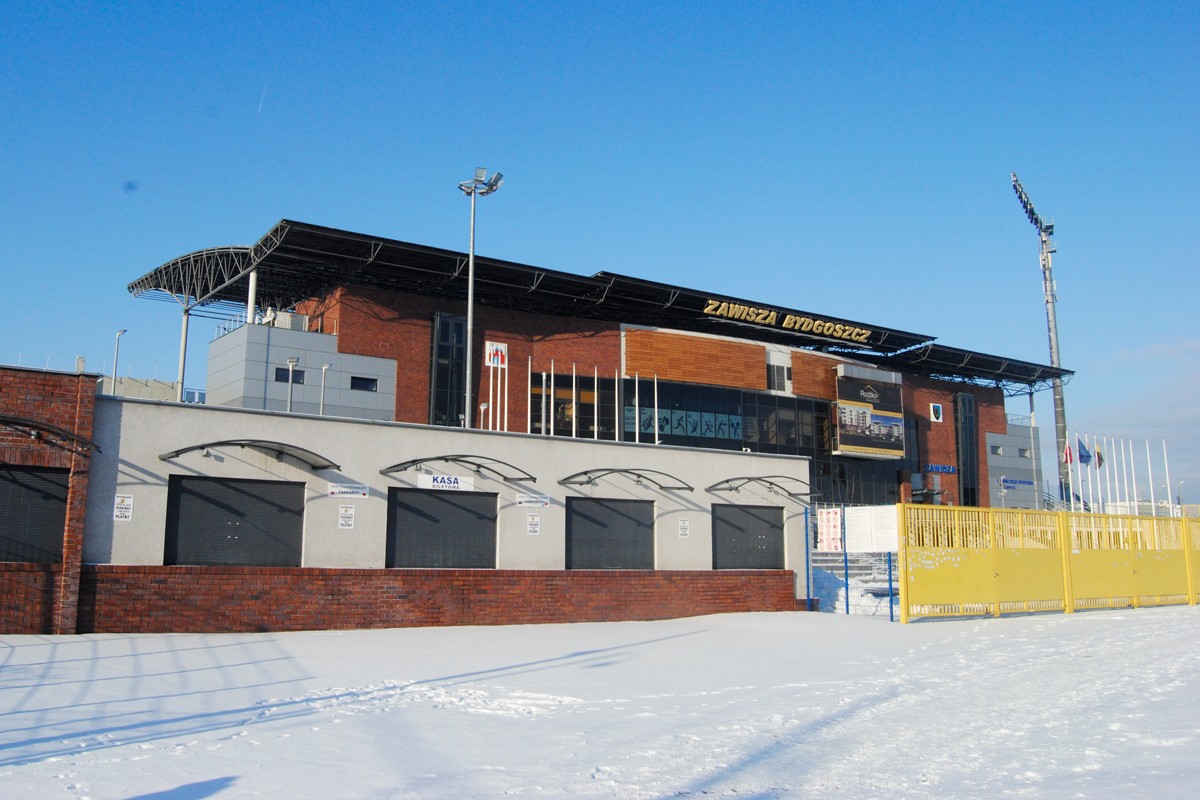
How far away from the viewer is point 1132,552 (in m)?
29.1

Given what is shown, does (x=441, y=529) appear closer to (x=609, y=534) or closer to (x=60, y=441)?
(x=609, y=534)

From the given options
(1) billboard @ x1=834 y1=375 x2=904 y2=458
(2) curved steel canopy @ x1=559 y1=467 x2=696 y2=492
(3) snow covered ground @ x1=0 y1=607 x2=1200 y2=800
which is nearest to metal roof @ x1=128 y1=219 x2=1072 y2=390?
(1) billboard @ x1=834 y1=375 x2=904 y2=458

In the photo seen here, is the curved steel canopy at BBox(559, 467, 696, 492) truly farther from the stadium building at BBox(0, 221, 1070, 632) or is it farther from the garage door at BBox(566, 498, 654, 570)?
the garage door at BBox(566, 498, 654, 570)

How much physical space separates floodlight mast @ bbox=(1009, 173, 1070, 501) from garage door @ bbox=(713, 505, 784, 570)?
4024 centimetres

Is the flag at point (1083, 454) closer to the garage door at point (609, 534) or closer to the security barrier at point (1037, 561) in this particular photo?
the security barrier at point (1037, 561)

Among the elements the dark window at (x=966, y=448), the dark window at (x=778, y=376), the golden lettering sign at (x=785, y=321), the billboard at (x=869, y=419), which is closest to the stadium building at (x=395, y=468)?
the golden lettering sign at (x=785, y=321)

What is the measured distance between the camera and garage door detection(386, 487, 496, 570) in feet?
66.8

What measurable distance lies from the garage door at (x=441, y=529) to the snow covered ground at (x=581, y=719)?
114 inches

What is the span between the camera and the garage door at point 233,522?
18.0 m

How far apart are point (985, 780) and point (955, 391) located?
188ft

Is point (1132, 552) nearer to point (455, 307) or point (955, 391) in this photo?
point (455, 307)

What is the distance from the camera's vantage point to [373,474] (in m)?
20.2

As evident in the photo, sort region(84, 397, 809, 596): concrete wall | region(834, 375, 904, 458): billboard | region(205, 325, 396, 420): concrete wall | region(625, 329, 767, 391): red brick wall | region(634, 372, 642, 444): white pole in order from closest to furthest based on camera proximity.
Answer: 1. region(84, 397, 809, 596): concrete wall
2. region(634, 372, 642, 444): white pole
3. region(205, 325, 396, 420): concrete wall
4. region(625, 329, 767, 391): red brick wall
5. region(834, 375, 904, 458): billboard

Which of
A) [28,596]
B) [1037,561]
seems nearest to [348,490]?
[28,596]
